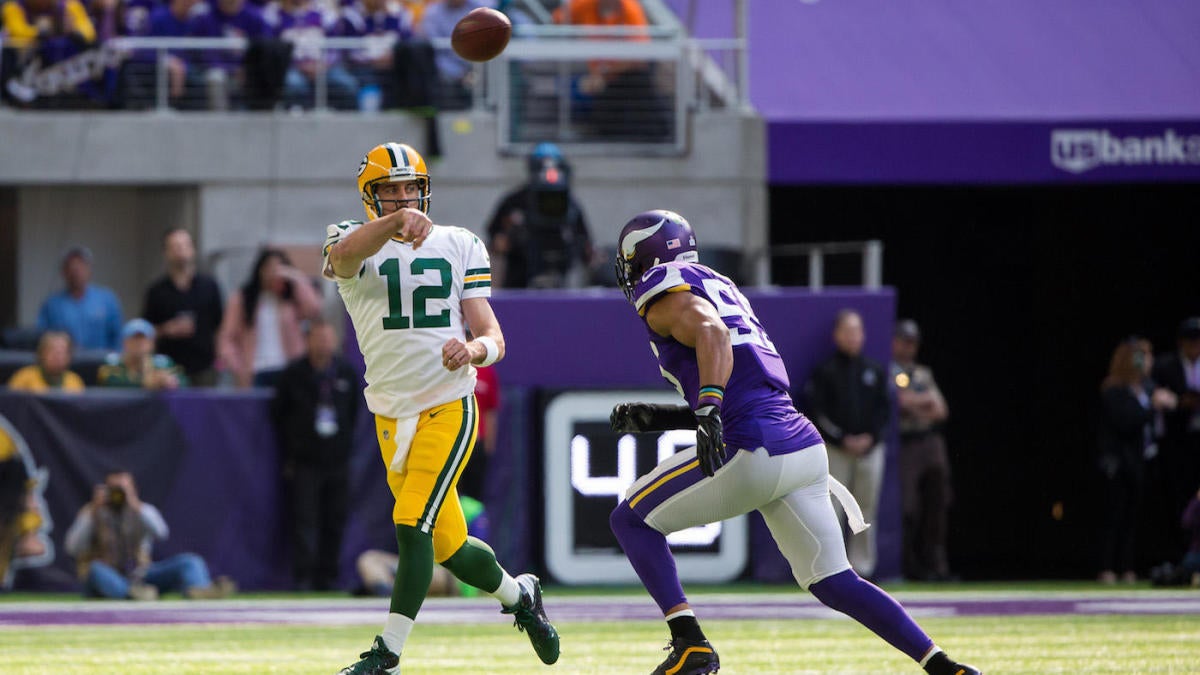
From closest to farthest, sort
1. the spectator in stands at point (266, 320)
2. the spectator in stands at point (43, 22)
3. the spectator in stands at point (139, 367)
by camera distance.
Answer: the spectator in stands at point (139, 367) < the spectator in stands at point (266, 320) < the spectator in stands at point (43, 22)

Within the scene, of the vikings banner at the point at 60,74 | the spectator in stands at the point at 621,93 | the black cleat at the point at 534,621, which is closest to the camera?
the black cleat at the point at 534,621

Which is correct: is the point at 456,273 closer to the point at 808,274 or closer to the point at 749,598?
the point at 749,598

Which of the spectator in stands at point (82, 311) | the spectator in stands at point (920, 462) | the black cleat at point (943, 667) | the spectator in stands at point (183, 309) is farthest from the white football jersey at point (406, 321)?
the spectator in stands at point (82, 311)

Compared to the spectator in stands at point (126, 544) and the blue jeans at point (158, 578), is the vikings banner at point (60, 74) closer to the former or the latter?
the spectator in stands at point (126, 544)

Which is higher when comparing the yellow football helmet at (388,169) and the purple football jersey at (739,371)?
the yellow football helmet at (388,169)

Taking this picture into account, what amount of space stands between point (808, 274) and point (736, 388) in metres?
8.96

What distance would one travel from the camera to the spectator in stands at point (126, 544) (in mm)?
13672

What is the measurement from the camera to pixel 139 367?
48.0 ft

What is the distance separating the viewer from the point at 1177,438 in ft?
52.7

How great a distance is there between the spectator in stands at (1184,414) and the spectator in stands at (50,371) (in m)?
8.69

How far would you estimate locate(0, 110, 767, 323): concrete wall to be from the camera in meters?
17.5

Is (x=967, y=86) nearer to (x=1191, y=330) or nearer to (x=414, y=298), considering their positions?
(x=1191, y=330)

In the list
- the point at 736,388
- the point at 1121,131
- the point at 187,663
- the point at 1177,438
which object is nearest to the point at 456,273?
the point at 736,388

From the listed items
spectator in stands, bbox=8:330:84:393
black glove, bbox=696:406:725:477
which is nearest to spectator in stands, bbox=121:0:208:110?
spectator in stands, bbox=8:330:84:393
